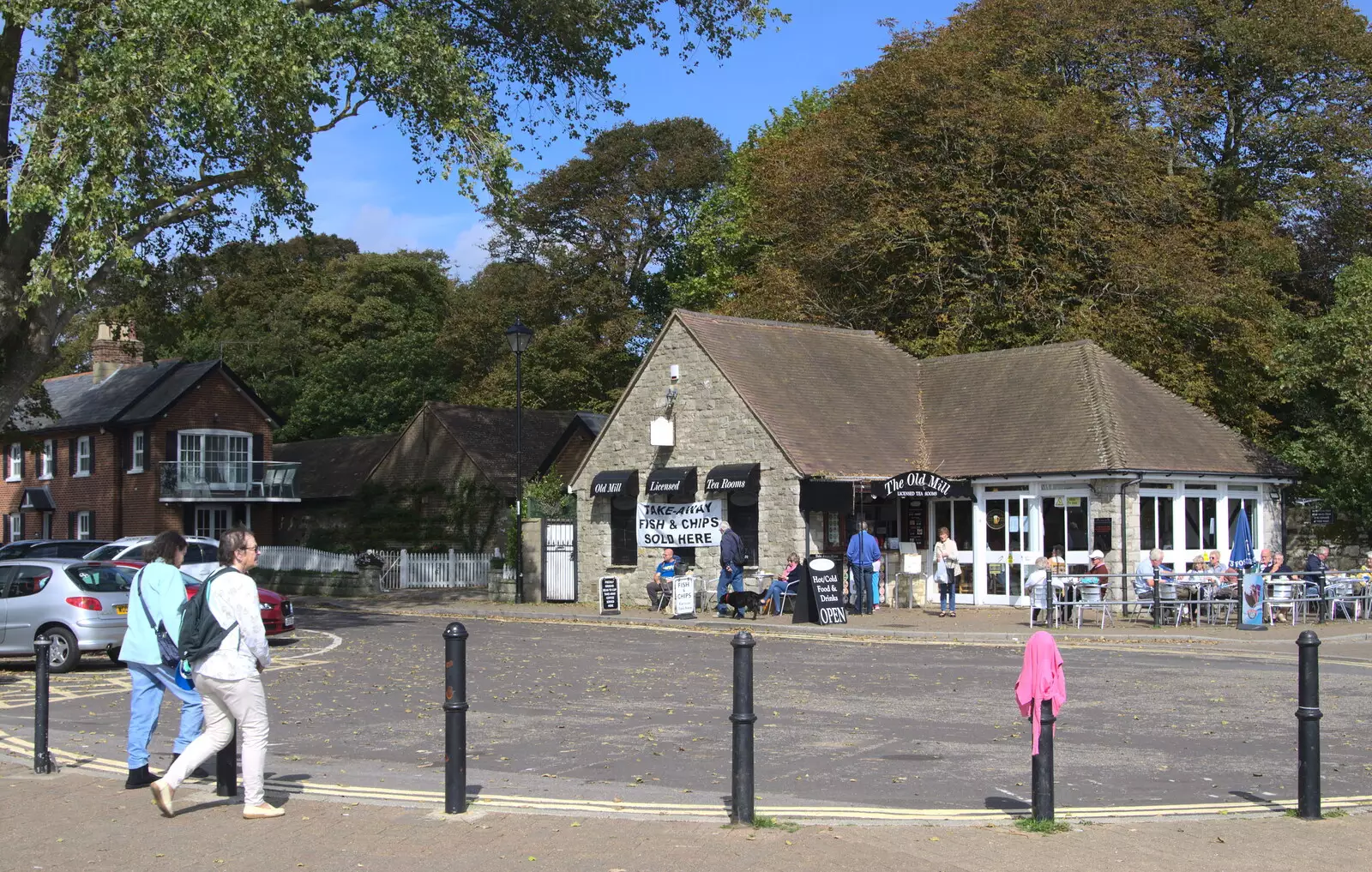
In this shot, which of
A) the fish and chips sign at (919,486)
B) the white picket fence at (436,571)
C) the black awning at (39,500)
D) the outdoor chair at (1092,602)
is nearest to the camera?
the outdoor chair at (1092,602)

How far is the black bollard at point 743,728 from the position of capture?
298 inches

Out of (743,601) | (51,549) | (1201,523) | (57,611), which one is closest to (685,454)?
(743,601)

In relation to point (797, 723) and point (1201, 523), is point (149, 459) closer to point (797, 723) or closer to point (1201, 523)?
point (1201, 523)

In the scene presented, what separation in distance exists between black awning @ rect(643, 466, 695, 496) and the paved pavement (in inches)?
819

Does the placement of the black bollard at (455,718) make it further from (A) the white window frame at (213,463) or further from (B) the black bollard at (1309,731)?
(A) the white window frame at (213,463)

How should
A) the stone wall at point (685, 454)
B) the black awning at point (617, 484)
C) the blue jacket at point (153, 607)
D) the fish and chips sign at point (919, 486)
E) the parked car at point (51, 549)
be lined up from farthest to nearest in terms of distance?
1. the black awning at point (617, 484)
2. the stone wall at point (685, 454)
3. the parked car at point (51, 549)
4. the fish and chips sign at point (919, 486)
5. the blue jacket at point (153, 607)

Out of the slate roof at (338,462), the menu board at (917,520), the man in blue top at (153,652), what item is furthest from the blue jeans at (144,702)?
the slate roof at (338,462)

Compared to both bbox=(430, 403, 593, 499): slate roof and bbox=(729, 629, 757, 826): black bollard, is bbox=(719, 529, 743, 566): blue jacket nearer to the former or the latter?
bbox=(430, 403, 593, 499): slate roof

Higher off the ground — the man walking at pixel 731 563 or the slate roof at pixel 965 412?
the slate roof at pixel 965 412

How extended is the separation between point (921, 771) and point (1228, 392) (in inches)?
1132

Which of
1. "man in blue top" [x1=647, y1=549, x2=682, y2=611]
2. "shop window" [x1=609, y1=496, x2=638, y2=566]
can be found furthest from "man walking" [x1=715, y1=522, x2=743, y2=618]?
"shop window" [x1=609, y1=496, x2=638, y2=566]

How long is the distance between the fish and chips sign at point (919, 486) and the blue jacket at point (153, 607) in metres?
19.1

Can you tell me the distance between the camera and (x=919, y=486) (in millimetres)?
27031

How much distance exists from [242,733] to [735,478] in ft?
65.9
